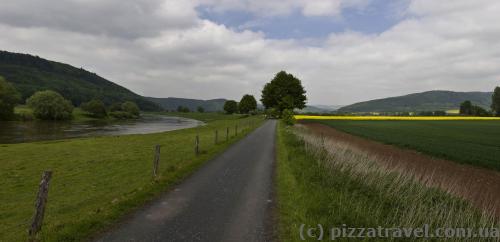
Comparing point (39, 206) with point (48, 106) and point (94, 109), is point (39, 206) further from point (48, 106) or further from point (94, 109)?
point (94, 109)

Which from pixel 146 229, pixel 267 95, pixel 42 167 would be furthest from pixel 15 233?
pixel 267 95

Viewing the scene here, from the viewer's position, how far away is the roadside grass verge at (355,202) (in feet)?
24.0

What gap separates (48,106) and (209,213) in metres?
101

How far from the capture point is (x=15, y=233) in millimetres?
6992

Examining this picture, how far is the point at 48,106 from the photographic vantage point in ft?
281

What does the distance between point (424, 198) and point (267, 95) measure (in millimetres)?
76784

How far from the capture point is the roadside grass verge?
7312 millimetres

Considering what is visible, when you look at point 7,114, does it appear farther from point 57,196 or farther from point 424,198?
point 424,198

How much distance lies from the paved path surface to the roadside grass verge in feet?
2.34

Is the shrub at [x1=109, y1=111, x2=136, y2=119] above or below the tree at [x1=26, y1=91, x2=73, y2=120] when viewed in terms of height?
below

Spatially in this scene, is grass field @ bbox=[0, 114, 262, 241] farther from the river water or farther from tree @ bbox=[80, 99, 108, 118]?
tree @ bbox=[80, 99, 108, 118]

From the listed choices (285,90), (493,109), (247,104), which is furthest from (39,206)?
(493,109)

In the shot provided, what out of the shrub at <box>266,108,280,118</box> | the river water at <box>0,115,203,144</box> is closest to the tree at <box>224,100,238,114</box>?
the shrub at <box>266,108,280,118</box>

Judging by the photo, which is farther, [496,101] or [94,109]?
[496,101]
